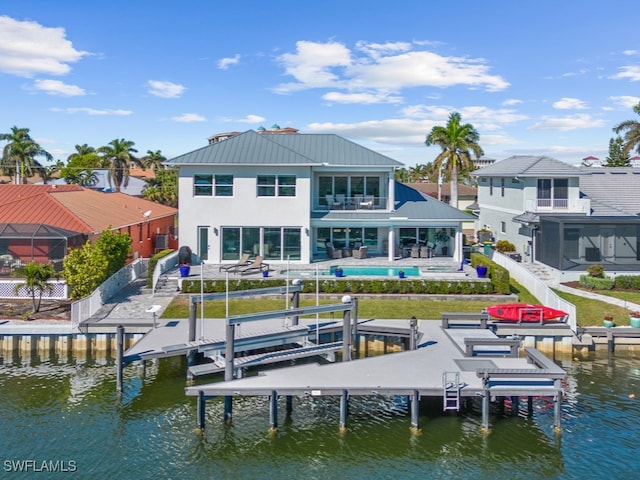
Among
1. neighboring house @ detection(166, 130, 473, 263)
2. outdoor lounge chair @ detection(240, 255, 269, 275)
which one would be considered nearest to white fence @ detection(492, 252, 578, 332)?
neighboring house @ detection(166, 130, 473, 263)

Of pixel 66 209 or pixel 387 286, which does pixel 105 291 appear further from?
pixel 387 286

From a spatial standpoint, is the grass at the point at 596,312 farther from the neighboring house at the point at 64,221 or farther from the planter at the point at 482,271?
the neighboring house at the point at 64,221

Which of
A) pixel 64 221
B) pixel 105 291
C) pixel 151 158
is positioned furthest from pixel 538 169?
pixel 151 158

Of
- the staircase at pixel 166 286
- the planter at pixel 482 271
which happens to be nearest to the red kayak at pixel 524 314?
the planter at pixel 482 271

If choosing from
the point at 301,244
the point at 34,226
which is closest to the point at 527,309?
the point at 301,244

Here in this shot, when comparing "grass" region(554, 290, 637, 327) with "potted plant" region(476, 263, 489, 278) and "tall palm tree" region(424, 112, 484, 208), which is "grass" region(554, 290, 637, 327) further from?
"tall palm tree" region(424, 112, 484, 208)

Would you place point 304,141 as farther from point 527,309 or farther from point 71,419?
point 71,419
